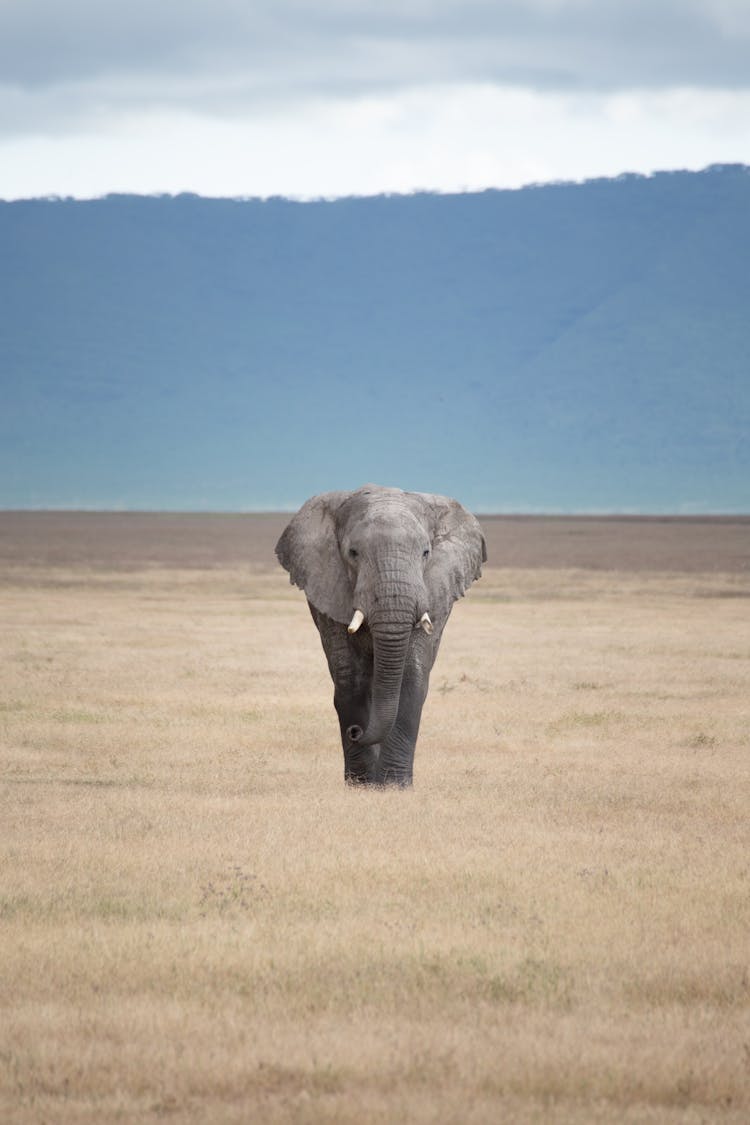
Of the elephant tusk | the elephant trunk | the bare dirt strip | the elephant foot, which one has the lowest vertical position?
the bare dirt strip

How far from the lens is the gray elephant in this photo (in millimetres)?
14836

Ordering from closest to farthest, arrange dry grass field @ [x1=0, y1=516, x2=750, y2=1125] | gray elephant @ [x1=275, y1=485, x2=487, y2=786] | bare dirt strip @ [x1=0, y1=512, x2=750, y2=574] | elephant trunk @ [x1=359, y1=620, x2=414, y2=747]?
1. dry grass field @ [x1=0, y1=516, x2=750, y2=1125]
2. elephant trunk @ [x1=359, y1=620, x2=414, y2=747]
3. gray elephant @ [x1=275, y1=485, x2=487, y2=786]
4. bare dirt strip @ [x1=0, y1=512, x2=750, y2=574]

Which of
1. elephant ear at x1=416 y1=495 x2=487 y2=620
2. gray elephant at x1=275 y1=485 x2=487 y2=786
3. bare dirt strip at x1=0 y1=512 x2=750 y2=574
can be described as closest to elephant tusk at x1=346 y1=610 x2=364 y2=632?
gray elephant at x1=275 y1=485 x2=487 y2=786

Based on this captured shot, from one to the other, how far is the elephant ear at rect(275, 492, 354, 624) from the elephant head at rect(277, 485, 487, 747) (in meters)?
0.01

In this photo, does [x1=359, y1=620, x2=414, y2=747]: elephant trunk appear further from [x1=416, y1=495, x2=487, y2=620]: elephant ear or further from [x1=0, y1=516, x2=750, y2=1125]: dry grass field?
[x1=416, y1=495, x2=487, y2=620]: elephant ear

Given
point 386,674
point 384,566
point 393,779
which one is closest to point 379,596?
point 384,566

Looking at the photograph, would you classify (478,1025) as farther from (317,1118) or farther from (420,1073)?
(317,1118)

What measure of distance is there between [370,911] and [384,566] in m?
4.92

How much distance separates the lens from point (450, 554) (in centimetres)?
1639

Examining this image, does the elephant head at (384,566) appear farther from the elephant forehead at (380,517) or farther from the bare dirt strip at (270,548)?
the bare dirt strip at (270,548)

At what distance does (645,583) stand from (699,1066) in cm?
5299

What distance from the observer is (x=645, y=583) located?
59.8 m

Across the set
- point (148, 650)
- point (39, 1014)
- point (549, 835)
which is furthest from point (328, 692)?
point (39, 1014)

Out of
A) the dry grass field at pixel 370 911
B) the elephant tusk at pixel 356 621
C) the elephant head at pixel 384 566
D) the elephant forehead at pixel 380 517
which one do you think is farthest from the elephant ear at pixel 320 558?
the dry grass field at pixel 370 911
